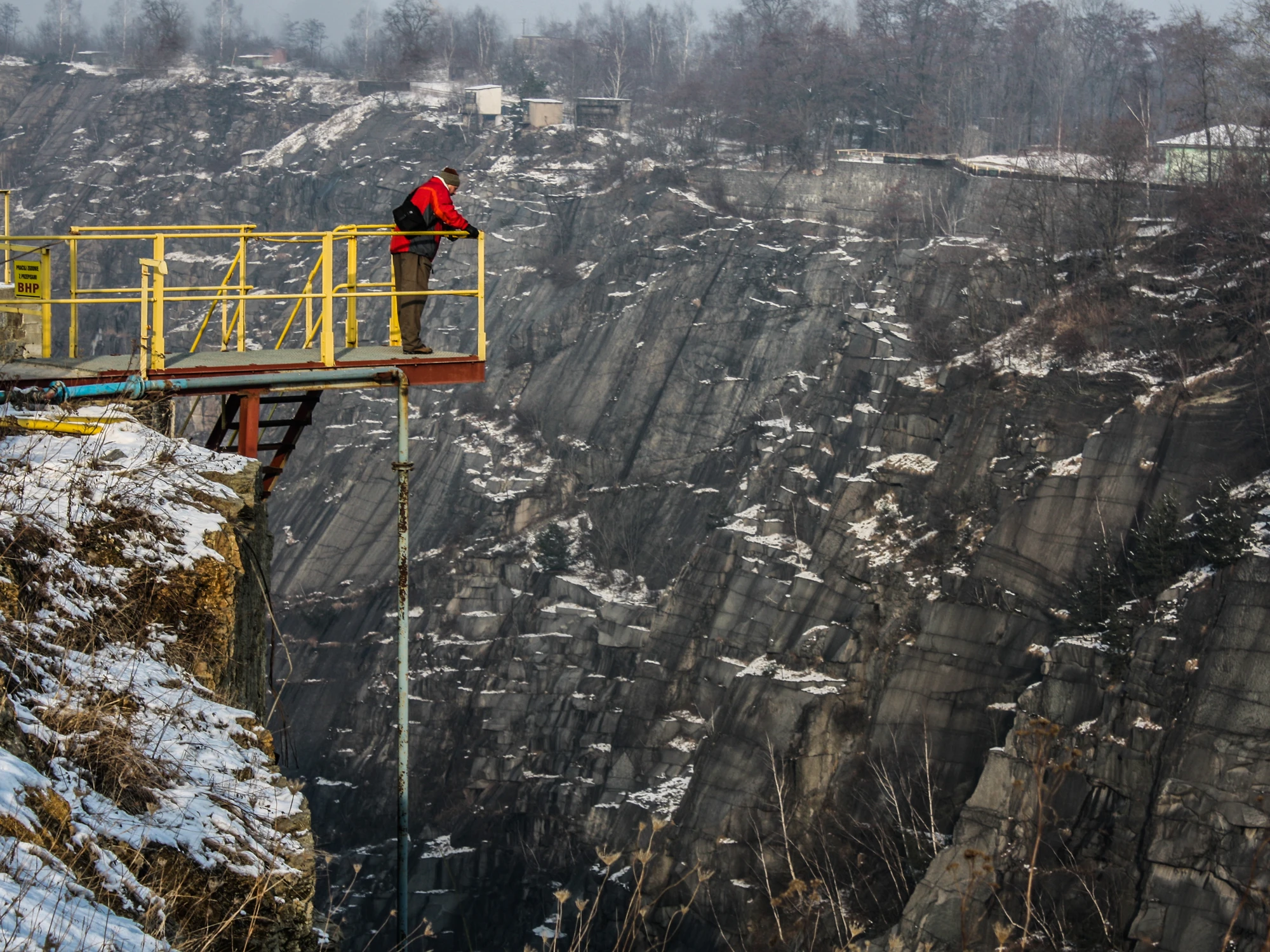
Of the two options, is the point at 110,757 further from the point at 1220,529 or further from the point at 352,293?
the point at 1220,529

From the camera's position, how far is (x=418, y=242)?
34.9ft

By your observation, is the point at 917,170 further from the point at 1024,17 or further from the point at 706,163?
the point at 1024,17

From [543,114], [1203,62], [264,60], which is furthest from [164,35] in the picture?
[1203,62]

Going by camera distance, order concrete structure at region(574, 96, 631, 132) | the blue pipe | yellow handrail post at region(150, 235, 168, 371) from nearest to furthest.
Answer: the blue pipe → yellow handrail post at region(150, 235, 168, 371) → concrete structure at region(574, 96, 631, 132)

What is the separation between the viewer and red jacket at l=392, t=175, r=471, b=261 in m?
10.5

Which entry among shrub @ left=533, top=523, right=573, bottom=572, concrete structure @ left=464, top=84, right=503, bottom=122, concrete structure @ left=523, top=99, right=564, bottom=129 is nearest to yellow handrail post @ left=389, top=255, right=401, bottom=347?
shrub @ left=533, top=523, right=573, bottom=572

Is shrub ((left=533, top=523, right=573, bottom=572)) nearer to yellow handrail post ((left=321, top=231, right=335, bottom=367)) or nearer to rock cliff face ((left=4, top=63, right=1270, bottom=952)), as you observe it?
rock cliff face ((left=4, top=63, right=1270, bottom=952))

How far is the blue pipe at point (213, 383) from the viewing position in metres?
8.44

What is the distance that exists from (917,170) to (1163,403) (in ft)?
76.0

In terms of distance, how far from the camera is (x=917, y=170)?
154 feet

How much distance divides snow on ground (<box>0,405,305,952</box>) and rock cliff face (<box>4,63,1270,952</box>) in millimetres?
6918

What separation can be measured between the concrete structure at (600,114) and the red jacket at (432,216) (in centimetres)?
4892

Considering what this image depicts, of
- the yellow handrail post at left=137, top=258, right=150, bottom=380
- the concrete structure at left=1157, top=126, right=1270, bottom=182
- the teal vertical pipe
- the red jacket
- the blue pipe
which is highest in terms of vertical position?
the concrete structure at left=1157, top=126, right=1270, bottom=182

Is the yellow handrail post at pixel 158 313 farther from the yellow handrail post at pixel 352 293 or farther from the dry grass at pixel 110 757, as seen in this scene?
the dry grass at pixel 110 757
